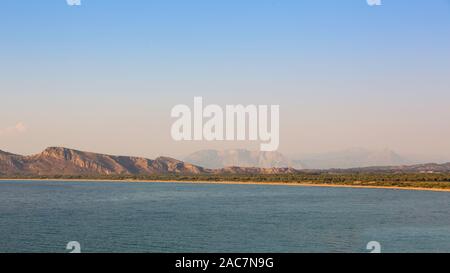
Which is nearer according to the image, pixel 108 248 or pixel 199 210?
pixel 108 248

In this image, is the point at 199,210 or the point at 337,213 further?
the point at 199,210

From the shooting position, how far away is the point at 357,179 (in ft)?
471

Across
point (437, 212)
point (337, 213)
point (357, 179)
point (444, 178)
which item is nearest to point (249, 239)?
point (337, 213)

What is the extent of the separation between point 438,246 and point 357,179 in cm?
10896

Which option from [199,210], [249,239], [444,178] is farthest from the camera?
[444,178]

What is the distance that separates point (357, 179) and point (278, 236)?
107 meters

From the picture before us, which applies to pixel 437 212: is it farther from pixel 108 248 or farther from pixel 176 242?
pixel 108 248

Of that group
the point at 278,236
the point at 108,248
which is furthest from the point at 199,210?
→ the point at 108,248
